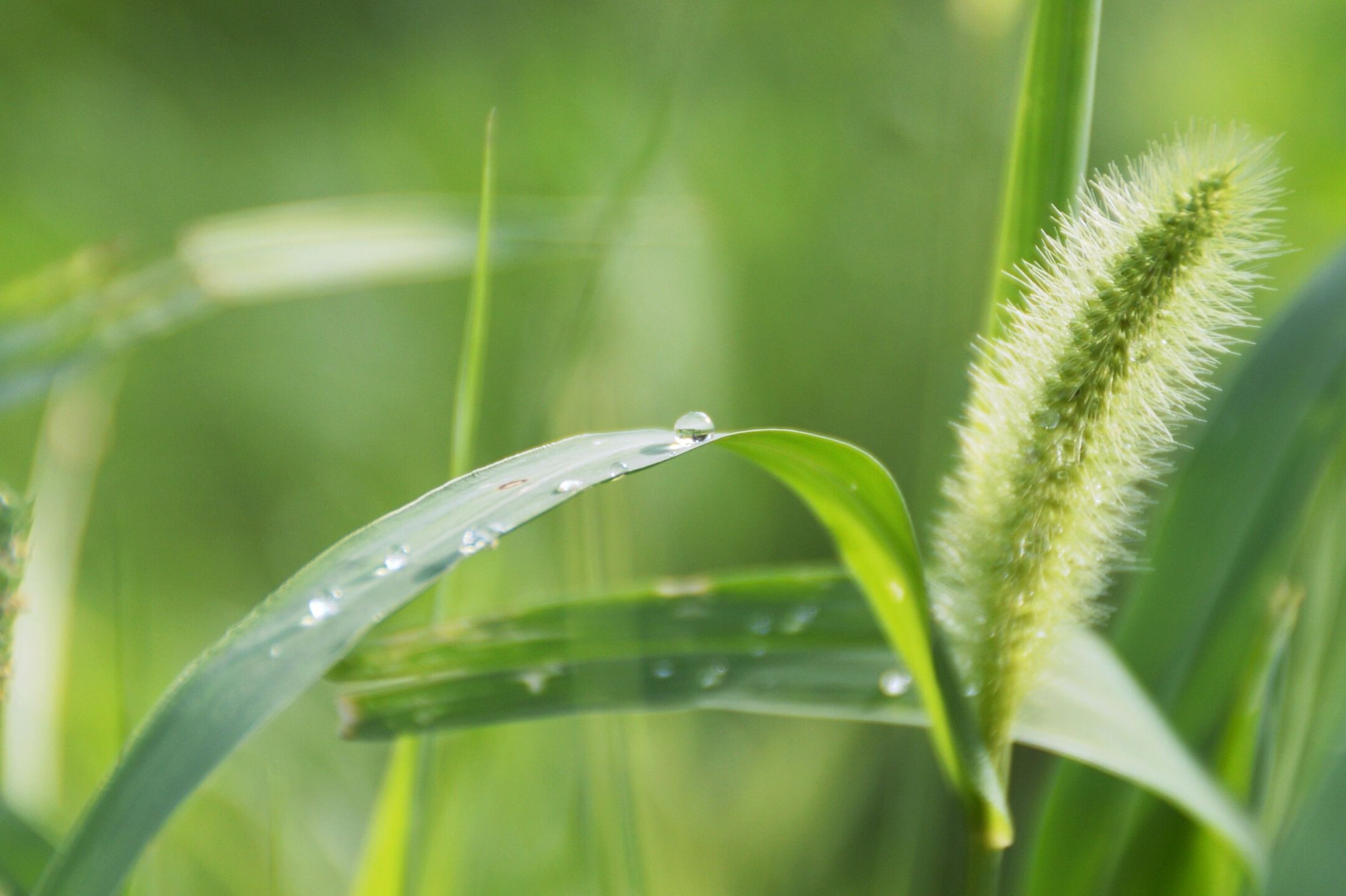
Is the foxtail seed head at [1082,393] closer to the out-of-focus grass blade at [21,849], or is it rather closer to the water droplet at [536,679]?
the water droplet at [536,679]

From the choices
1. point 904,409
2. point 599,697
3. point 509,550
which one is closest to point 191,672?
point 599,697

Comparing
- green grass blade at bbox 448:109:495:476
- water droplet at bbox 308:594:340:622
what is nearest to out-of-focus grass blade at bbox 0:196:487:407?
green grass blade at bbox 448:109:495:476

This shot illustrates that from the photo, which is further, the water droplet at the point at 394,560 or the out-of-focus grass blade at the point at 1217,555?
the out-of-focus grass blade at the point at 1217,555

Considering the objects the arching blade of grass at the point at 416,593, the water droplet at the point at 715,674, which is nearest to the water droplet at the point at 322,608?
the arching blade of grass at the point at 416,593

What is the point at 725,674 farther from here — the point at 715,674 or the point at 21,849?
the point at 21,849

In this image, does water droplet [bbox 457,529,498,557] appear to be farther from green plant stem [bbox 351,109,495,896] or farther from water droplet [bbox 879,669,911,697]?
water droplet [bbox 879,669,911,697]
